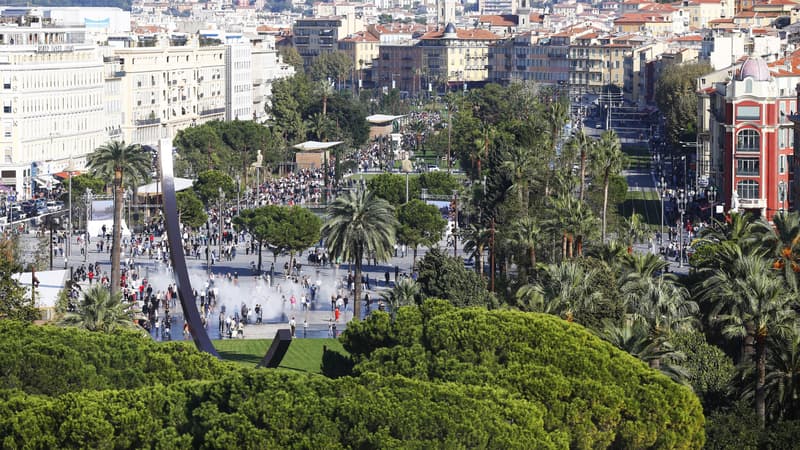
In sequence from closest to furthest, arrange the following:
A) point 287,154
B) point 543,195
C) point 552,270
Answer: point 552,270 < point 543,195 < point 287,154

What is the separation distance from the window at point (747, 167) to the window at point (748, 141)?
0.48 m

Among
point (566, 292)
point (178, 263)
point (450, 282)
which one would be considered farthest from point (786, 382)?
point (450, 282)

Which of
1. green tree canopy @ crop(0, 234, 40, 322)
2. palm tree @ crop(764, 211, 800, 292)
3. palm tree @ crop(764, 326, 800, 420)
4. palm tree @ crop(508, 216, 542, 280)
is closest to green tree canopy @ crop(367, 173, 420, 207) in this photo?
palm tree @ crop(508, 216, 542, 280)

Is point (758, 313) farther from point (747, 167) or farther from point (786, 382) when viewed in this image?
point (747, 167)

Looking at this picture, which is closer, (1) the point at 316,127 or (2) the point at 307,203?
(2) the point at 307,203

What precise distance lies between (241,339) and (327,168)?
55.1 m

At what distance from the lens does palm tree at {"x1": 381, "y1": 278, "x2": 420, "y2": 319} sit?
53644 mm

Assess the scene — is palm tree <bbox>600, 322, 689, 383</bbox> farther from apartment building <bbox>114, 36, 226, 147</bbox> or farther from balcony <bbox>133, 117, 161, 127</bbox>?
balcony <bbox>133, 117, 161, 127</bbox>

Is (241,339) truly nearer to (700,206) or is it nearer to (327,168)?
(700,206)

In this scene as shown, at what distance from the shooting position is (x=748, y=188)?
8500cm

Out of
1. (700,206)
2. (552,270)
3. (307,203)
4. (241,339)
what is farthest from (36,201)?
(552,270)

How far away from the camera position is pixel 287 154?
4926 inches

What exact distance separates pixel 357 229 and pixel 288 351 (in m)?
6.70

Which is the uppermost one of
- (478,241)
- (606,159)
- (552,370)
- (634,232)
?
(606,159)
